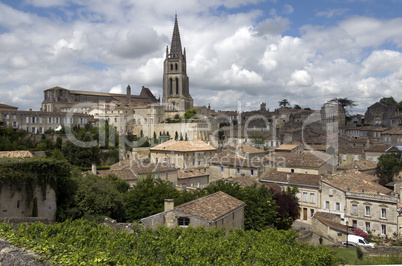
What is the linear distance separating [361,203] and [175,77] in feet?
262

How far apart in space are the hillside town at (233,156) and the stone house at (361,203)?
8 centimetres

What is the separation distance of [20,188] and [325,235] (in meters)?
21.4

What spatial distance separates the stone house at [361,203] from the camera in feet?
91.4

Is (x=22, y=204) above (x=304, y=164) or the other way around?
the other way around

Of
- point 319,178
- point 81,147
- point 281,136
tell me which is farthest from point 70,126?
point 319,178

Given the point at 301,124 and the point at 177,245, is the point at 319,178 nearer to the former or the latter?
the point at 177,245

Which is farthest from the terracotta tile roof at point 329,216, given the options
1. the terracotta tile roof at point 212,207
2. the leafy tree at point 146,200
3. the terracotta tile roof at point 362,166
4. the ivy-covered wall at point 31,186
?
Result: the ivy-covered wall at point 31,186

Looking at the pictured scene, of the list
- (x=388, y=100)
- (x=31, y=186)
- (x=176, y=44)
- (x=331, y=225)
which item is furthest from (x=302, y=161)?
(x=388, y=100)

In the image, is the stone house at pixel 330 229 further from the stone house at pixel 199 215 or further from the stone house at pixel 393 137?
the stone house at pixel 393 137

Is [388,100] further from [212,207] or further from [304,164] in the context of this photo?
[212,207]

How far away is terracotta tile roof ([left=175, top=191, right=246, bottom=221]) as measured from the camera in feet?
53.0

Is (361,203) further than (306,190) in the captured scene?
No

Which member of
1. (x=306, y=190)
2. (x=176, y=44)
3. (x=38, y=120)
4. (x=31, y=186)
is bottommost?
(x=306, y=190)

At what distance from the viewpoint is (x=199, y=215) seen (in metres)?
15.9
